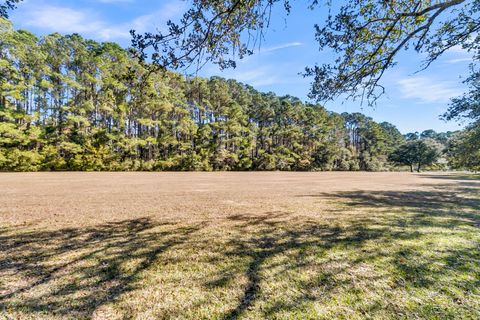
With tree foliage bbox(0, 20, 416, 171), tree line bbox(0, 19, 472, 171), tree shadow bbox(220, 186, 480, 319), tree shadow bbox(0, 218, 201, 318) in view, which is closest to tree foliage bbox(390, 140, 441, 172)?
tree line bbox(0, 19, 472, 171)

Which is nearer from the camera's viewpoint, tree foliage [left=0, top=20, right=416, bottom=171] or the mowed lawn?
the mowed lawn

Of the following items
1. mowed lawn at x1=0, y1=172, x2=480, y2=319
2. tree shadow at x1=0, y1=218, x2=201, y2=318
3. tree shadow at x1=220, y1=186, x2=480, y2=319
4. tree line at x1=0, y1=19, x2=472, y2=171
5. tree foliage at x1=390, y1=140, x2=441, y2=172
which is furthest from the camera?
tree foliage at x1=390, y1=140, x2=441, y2=172

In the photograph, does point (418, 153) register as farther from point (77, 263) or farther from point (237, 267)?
point (77, 263)

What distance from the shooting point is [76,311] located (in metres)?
2.45

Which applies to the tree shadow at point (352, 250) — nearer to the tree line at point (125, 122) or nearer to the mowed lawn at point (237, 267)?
the mowed lawn at point (237, 267)

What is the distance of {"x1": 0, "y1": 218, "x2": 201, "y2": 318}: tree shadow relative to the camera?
2.63m

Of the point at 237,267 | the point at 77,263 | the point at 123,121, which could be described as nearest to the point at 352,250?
the point at 237,267

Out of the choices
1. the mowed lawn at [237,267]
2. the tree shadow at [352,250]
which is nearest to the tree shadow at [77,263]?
the mowed lawn at [237,267]

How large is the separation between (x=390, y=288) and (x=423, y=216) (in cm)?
532

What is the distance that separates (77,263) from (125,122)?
32.4m

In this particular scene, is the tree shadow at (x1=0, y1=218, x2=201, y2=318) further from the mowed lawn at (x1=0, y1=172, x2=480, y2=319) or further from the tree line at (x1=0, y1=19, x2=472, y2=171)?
the tree line at (x1=0, y1=19, x2=472, y2=171)

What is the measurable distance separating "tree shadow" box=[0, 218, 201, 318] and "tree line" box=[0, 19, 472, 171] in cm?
1001

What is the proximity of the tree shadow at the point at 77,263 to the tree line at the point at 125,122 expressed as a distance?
10.0 meters

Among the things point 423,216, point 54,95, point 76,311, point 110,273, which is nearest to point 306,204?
point 423,216
